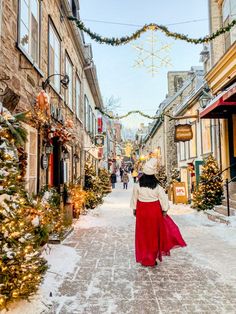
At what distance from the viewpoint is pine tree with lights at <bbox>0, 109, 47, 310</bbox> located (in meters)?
2.94

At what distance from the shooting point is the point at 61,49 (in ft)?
31.5

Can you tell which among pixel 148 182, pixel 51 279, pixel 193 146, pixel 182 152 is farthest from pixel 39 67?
pixel 182 152

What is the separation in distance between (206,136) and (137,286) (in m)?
10.9

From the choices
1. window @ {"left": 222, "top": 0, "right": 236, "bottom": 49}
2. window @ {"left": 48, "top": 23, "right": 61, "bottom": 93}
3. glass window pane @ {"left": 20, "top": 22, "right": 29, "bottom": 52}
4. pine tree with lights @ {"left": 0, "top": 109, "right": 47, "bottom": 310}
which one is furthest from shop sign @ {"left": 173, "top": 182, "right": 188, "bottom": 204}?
pine tree with lights @ {"left": 0, "top": 109, "right": 47, "bottom": 310}

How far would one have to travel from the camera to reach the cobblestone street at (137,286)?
3.46 m

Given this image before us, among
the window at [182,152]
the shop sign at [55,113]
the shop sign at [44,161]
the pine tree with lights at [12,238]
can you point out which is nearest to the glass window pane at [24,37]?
the shop sign at [55,113]

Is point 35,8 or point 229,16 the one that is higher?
point 229,16

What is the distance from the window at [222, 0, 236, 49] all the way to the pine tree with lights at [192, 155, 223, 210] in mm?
4812

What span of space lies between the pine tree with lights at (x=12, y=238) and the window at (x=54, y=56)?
18.1 feet

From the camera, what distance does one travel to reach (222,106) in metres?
9.64

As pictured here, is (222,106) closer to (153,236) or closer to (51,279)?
(153,236)

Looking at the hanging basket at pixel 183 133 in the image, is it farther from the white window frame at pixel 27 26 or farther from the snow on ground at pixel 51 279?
the snow on ground at pixel 51 279

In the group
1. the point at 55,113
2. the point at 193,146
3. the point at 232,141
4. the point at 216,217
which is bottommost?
the point at 216,217

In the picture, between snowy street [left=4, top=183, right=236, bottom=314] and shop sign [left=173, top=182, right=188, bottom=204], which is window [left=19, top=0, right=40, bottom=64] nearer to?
snowy street [left=4, top=183, right=236, bottom=314]
